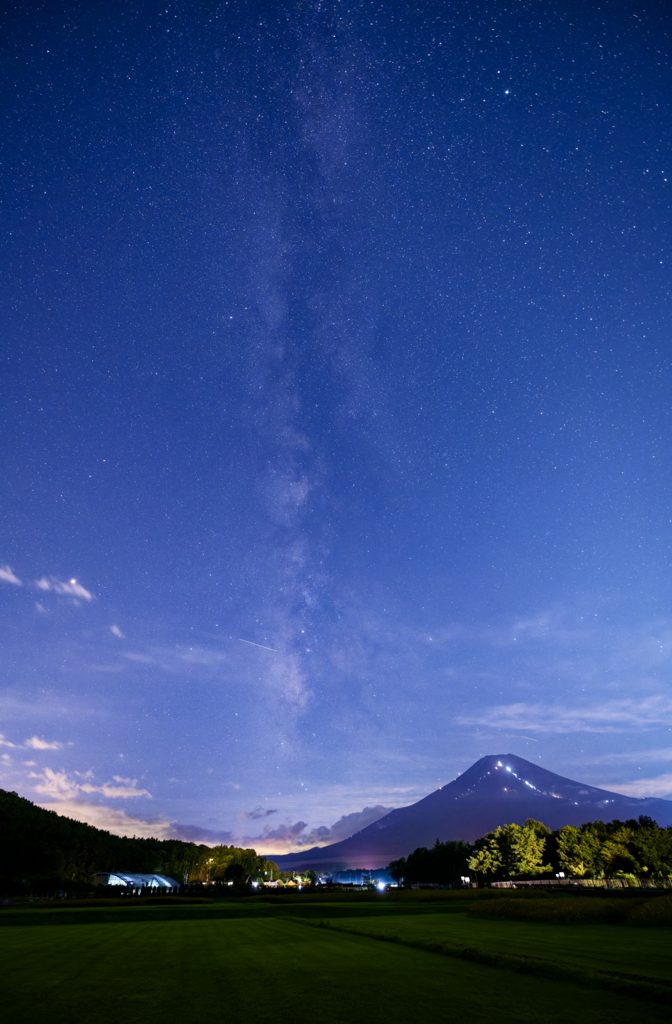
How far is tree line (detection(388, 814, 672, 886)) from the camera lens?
89.4 m

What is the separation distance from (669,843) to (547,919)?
70.0 meters

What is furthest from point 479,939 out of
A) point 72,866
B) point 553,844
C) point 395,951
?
point 72,866

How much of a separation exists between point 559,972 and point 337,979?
6.14m

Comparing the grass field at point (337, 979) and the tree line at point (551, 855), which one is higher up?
the grass field at point (337, 979)

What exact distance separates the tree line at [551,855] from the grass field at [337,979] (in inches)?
3127

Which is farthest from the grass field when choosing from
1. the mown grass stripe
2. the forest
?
the forest

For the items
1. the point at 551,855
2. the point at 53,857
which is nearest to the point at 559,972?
the point at 551,855

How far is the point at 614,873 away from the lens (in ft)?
311

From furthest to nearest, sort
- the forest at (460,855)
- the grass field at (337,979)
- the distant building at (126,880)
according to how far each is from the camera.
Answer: the distant building at (126,880) < the forest at (460,855) < the grass field at (337,979)

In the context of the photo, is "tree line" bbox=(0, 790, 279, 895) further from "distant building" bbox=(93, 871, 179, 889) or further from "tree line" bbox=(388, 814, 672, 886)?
"tree line" bbox=(388, 814, 672, 886)

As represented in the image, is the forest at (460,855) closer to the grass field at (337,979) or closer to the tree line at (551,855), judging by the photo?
the tree line at (551,855)

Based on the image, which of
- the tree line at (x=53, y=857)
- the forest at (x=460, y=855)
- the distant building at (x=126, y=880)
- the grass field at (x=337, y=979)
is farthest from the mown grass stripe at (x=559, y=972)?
the distant building at (x=126, y=880)

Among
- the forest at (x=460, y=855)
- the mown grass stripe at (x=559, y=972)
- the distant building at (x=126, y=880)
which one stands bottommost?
the distant building at (x=126, y=880)

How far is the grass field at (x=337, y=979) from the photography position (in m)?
11.3
